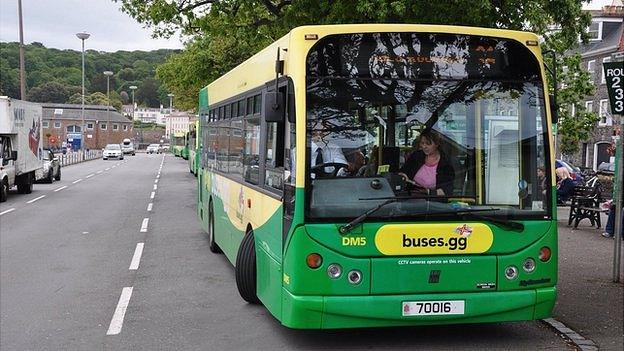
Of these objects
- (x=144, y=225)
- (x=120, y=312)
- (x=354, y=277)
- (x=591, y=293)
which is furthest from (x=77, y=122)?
(x=354, y=277)

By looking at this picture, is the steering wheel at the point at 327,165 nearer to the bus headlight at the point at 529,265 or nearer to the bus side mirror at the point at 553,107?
the bus headlight at the point at 529,265

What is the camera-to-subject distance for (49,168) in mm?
32750

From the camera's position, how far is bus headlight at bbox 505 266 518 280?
6.20 metres

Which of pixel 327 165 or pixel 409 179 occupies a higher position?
pixel 327 165

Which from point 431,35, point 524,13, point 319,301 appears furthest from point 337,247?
point 524,13

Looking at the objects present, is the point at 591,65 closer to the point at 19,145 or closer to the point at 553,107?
the point at 19,145

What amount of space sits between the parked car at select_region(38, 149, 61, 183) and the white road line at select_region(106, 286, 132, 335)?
24.6 m

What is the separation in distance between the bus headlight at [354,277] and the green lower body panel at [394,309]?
0.13 m

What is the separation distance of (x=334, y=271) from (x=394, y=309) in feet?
1.97

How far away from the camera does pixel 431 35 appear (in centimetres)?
629

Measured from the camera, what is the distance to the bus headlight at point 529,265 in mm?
6242

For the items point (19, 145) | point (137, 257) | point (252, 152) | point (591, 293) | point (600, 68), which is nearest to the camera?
point (252, 152)

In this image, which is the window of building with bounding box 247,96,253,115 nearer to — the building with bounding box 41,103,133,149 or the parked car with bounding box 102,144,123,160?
the parked car with bounding box 102,144,123,160

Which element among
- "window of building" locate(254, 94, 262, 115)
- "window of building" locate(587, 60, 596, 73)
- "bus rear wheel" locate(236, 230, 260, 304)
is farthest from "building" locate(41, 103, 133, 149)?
"bus rear wheel" locate(236, 230, 260, 304)
